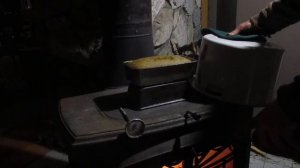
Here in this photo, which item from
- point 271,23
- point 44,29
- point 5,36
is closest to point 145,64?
point 271,23

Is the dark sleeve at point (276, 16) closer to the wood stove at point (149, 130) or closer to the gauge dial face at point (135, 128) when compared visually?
the wood stove at point (149, 130)

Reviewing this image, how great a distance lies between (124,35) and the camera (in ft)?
4.94

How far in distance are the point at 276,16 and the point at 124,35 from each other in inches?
27.5

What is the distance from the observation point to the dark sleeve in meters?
1.30

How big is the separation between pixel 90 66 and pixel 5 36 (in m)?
0.80

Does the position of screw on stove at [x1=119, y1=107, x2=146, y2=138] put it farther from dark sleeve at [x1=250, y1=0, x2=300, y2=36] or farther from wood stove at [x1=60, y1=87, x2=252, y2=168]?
dark sleeve at [x1=250, y1=0, x2=300, y2=36]

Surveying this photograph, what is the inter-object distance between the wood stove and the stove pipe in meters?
0.15

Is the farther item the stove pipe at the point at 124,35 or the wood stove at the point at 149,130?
the stove pipe at the point at 124,35

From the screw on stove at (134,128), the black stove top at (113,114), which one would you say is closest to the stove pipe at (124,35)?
the black stove top at (113,114)

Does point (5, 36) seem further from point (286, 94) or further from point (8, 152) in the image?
point (286, 94)

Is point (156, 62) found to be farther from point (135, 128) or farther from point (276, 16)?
point (276, 16)

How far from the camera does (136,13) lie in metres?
1.50

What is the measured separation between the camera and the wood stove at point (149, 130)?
1.10 m

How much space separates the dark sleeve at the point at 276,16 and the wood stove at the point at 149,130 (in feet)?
1.23
